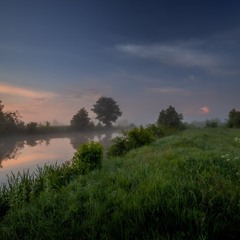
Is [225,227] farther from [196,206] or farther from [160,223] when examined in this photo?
[160,223]

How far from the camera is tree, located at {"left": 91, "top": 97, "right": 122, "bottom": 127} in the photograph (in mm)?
74000

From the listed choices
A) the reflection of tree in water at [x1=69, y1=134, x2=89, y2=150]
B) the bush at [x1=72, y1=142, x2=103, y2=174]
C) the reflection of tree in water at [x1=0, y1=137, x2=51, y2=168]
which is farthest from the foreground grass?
the reflection of tree in water at [x1=69, y1=134, x2=89, y2=150]

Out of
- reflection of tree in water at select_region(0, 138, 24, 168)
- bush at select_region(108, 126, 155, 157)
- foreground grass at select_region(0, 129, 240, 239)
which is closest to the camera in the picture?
foreground grass at select_region(0, 129, 240, 239)

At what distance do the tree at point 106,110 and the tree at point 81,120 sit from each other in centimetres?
1149

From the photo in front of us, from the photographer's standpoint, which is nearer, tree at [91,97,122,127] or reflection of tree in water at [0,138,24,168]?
reflection of tree in water at [0,138,24,168]

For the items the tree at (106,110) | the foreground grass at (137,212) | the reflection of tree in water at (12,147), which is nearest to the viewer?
the foreground grass at (137,212)

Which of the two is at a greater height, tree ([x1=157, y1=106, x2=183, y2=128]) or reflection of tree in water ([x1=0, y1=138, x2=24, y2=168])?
tree ([x1=157, y1=106, x2=183, y2=128])

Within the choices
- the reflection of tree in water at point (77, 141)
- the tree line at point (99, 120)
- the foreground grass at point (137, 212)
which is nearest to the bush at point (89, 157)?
the foreground grass at point (137, 212)

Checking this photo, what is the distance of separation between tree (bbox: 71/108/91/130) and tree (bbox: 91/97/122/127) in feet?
37.7

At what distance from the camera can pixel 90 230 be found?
463 cm

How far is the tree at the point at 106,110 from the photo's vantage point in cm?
7400

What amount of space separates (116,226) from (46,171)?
509 cm

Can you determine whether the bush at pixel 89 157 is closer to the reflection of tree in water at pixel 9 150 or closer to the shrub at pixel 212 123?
the reflection of tree in water at pixel 9 150

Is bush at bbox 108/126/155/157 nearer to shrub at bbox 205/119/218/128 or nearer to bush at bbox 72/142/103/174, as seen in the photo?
bush at bbox 72/142/103/174
